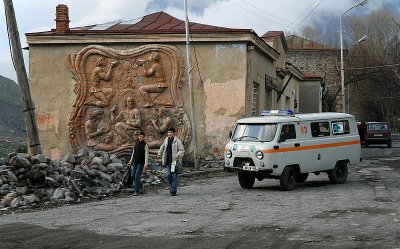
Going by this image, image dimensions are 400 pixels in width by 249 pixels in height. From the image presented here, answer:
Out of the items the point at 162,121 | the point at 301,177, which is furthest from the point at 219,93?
the point at 301,177

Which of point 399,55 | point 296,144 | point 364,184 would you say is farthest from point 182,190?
point 399,55

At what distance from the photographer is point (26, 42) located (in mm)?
29344

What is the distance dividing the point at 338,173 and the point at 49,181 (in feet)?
29.4

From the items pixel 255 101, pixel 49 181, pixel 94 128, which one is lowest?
pixel 49 181

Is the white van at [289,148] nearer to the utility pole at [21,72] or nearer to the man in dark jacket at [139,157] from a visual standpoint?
the man in dark jacket at [139,157]

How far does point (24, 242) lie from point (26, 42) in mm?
21392

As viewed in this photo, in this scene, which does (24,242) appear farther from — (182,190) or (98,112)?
(98,112)

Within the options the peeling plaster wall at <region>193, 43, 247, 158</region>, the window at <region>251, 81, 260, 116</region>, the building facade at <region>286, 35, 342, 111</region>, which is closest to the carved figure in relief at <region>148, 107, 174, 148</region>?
the peeling plaster wall at <region>193, 43, 247, 158</region>

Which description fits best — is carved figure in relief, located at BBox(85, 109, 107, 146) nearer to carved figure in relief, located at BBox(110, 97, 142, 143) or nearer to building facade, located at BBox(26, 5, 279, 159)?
building facade, located at BBox(26, 5, 279, 159)

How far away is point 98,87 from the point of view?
2845 cm

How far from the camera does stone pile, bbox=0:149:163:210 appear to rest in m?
15.4

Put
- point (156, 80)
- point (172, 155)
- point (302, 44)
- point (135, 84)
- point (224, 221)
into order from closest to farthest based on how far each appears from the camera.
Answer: point (224, 221)
point (172, 155)
point (156, 80)
point (135, 84)
point (302, 44)

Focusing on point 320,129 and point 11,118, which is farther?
point 11,118

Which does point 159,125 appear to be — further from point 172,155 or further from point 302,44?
point 302,44
